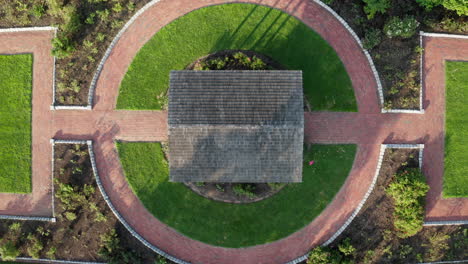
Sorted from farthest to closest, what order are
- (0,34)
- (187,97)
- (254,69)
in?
(0,34), (254,69), (187,97)

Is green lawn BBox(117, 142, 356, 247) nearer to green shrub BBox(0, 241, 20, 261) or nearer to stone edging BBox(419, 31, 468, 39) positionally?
green shrub BBox(0, 241, 20, 261)

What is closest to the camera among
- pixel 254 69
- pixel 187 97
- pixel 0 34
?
pixel 187 97

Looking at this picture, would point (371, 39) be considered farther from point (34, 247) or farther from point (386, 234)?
point (34, 247)

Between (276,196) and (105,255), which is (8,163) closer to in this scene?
(105,255)

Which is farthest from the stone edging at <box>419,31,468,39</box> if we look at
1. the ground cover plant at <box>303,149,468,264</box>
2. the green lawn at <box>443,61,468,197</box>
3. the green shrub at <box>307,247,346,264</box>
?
the green shrub at <box>307,247,346,264</box>

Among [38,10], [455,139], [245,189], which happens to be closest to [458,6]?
[455,139]

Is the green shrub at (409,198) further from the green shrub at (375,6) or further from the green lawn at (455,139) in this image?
the green shrub at (375,6)

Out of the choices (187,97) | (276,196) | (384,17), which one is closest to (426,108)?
(384,17)
